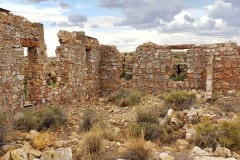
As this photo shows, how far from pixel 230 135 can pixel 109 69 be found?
33.9ft

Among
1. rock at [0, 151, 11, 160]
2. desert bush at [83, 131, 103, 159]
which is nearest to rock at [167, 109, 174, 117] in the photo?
desert bush at [83, 131, 103, 159]

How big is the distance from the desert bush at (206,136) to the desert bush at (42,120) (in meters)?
3.80

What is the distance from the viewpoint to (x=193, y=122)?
10297mm

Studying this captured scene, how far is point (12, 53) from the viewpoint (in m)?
11.0

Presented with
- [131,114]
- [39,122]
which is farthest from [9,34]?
[131,114]

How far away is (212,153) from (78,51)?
30.2 ft

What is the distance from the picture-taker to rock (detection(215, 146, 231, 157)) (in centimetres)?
771

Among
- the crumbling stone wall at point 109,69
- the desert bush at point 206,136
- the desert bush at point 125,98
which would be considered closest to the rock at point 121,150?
the desert bush at point 206,136

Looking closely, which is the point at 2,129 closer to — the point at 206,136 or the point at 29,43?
the point at 206,136

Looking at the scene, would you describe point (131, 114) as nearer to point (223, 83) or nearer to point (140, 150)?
point (140, 150)

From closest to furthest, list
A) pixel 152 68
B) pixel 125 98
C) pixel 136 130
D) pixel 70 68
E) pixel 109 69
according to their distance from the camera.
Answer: pixel 136 130, pixel 125 98, pixel 70 68, pixel 152 68, pixel 109 69

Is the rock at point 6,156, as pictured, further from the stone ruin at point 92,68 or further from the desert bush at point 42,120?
the stone ruin at point 92,68

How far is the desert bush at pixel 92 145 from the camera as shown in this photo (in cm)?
717

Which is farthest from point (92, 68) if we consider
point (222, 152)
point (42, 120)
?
point (222, 152)
